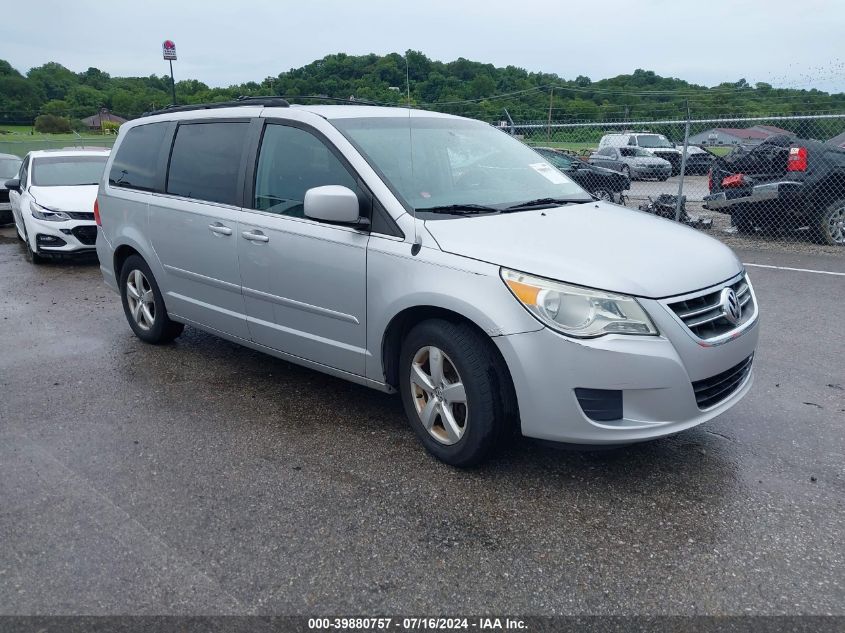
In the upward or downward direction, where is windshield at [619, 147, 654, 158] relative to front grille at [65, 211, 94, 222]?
upward

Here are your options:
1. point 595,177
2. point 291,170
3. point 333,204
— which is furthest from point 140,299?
point 595,177

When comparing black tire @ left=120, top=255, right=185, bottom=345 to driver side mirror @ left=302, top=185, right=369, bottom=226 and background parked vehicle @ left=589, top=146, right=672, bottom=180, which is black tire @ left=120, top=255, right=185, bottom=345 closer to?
driver side mirror @ left=302, top=185, right=369, bottom=226

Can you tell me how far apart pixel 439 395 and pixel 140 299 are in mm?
3232

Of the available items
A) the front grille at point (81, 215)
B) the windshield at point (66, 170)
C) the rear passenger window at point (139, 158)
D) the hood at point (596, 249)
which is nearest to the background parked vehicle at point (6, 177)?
the windshield at point (66, 170)

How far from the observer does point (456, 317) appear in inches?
133

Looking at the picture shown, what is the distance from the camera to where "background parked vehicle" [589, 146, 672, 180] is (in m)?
19.7

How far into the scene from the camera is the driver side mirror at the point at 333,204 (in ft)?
11.9

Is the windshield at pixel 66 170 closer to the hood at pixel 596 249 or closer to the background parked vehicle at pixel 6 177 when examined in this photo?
the background parked vehicle at pixel 6 177

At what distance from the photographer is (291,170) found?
4.22m

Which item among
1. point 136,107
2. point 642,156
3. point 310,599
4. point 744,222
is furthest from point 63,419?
point 136,107

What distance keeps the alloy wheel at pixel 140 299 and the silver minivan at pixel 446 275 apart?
40cm

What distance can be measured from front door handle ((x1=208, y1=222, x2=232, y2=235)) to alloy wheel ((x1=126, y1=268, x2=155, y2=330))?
1201 mm

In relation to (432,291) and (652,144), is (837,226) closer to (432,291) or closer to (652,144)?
(432,291)

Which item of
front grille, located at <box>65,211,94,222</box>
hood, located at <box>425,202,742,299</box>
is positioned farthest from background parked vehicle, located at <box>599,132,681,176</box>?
hood, located at <box>425,202,742,299</box>
